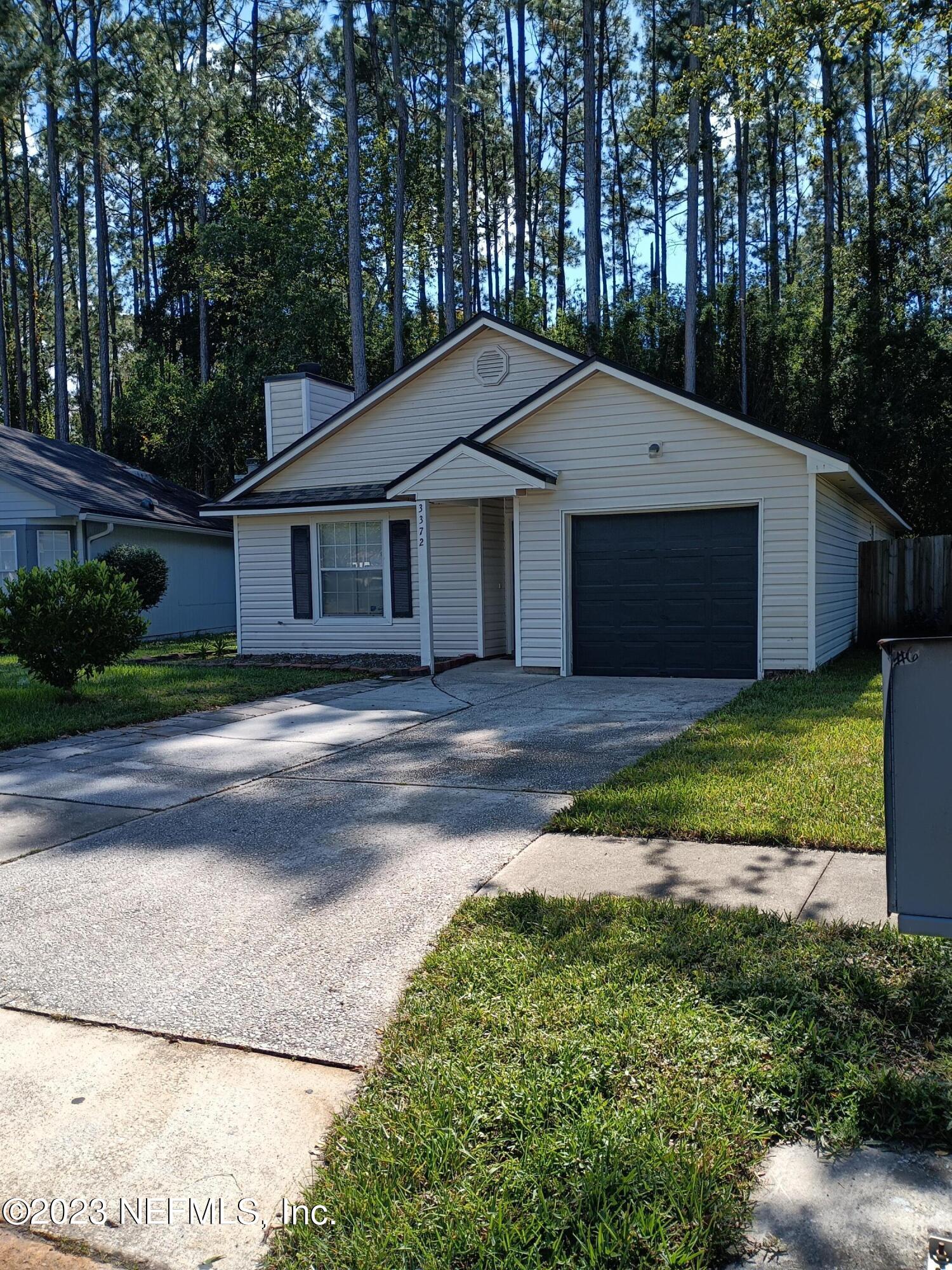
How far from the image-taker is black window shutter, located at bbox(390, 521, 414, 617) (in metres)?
14.8

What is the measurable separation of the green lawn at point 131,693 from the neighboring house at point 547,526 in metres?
2.11

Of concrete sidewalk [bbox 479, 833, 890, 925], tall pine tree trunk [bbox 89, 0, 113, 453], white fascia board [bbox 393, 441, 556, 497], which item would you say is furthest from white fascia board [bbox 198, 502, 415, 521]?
tall pine tree trunk [bbox 89, 0, 113, 453]

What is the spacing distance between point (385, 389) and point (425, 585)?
3688mm

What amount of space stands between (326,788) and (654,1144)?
4.50 metres

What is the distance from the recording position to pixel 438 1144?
2428 millimetres

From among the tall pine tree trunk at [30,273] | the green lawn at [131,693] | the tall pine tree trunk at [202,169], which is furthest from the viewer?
the tall pine tree trunk at [30,273]

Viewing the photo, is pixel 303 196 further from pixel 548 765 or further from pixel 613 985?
pixel 613 985

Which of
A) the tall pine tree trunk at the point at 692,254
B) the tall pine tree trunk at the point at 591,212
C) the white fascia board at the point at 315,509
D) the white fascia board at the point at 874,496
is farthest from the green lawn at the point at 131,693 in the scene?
the tall pine tree trunk at the point at 591,212

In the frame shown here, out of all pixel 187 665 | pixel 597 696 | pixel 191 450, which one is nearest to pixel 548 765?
pixel 597 696

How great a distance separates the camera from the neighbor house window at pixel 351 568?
49.9 feet

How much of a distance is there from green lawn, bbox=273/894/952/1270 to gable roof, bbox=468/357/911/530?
8.51m

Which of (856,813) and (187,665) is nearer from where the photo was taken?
(856,813)

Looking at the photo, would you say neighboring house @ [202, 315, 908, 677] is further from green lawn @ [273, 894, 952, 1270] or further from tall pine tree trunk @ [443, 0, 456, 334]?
tall pine tree trunk @ [443, 0, 456, 334]

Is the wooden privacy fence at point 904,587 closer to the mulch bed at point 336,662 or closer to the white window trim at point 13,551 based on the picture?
the mulch bed at point 336,662
